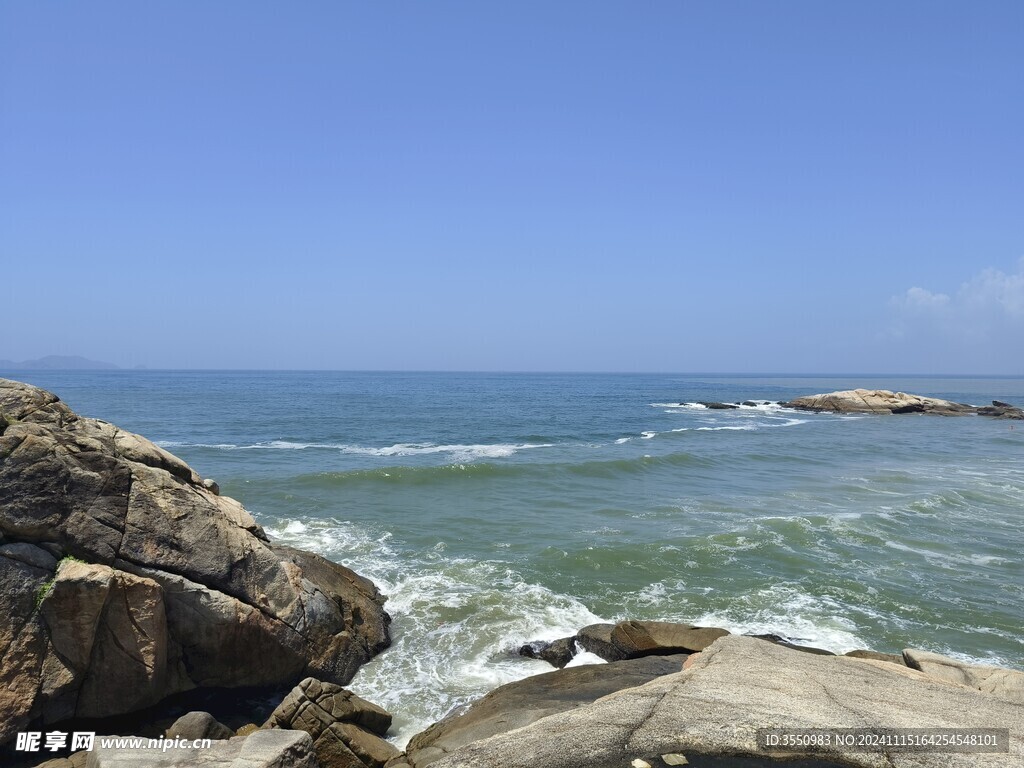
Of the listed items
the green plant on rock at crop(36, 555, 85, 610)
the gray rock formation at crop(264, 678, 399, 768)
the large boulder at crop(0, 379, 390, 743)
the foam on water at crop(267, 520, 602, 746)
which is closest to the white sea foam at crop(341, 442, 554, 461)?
the foam on water at crop(267, 520, 602, 746)

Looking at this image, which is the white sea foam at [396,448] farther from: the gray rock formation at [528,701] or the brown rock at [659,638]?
the gray rock formation at [528,701]

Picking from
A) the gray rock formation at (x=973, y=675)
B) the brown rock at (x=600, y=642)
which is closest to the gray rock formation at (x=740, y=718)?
the gray rock formation at (x=973, y=675)

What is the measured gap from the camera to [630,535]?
20625 millimetres

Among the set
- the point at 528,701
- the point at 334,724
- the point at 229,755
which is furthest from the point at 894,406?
the point at 229,755

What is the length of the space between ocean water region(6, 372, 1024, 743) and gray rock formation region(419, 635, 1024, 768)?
455cm

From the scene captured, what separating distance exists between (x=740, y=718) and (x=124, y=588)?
8.98 metres

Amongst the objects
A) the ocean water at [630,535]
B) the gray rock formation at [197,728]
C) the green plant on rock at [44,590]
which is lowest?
the ocean water at [630,535]

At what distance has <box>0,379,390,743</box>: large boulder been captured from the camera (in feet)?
30.2

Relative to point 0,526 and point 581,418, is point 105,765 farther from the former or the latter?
point 581,418

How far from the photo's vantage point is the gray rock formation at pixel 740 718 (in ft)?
19.9

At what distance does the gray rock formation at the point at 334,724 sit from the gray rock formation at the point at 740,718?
2279 millimetres

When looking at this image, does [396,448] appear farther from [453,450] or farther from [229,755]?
[229,755]

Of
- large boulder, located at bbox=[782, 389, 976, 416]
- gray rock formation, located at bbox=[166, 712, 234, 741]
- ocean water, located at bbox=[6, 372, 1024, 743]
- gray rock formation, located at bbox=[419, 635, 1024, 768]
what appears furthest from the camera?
large boulder, located at bbox=[782, 389, 976, 416]

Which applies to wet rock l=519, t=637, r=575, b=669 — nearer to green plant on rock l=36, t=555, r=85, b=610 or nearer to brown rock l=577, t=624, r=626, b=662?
brown rock l=577, t=624, r=626, b=662
